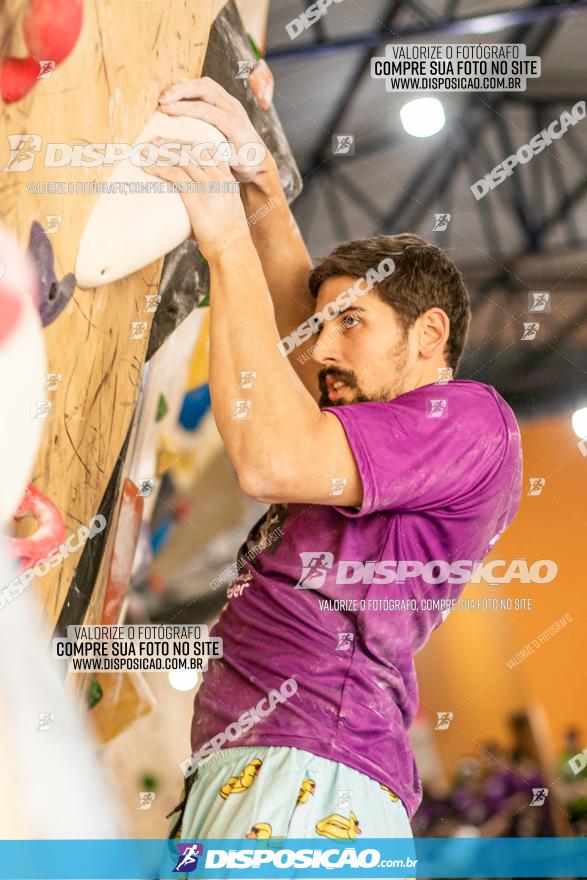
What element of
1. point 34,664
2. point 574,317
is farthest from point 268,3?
point 34,664

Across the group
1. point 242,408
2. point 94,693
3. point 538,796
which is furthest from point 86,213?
point 538,796

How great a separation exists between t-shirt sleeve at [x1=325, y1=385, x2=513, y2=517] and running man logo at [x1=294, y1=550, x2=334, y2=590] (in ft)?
0.41

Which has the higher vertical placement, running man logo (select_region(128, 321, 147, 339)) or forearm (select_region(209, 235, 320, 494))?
running man logo (select_region(128, 321, 147, 339))

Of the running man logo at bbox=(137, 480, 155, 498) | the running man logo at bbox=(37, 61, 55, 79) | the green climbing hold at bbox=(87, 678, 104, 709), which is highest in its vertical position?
the running man logo at bbox=(37, 61, 55, 79)

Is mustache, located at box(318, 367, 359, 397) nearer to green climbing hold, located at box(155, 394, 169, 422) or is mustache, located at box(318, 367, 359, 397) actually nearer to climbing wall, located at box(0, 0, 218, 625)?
climbing wall, located at box(0, 0, 218, 625)

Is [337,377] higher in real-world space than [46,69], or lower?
lower

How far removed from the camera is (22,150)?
182cm

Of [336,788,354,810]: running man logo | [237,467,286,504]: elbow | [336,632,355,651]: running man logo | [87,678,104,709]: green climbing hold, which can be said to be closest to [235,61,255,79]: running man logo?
[237,467,286,504]: elbow

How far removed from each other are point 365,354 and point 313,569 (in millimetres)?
468

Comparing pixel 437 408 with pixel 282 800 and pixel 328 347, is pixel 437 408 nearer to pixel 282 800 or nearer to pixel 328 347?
pixel 328 347

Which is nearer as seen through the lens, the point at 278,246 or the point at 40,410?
the point at 40,410

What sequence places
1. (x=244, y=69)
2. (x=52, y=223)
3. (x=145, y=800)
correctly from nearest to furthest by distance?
(x=52, y=223) < (x=244, y=69) < (x=145, y=800)

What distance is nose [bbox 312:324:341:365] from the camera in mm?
1977

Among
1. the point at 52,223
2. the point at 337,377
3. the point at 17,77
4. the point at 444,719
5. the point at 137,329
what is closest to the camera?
the point at 17,77
